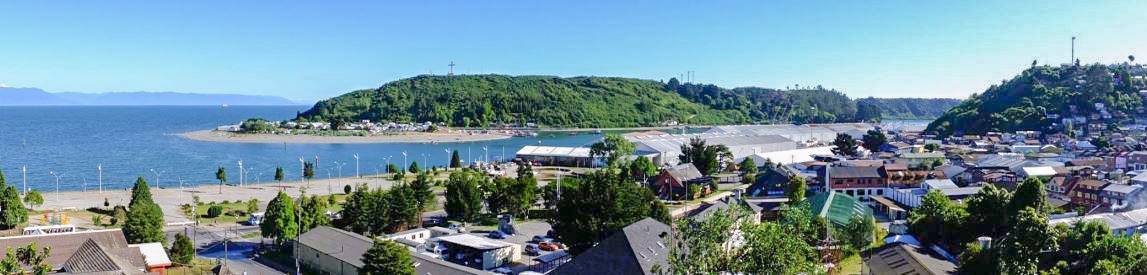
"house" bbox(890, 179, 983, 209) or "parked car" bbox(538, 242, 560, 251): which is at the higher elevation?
"house" bbox(890, 179, 983, 209)

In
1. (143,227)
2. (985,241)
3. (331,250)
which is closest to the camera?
(985,241)

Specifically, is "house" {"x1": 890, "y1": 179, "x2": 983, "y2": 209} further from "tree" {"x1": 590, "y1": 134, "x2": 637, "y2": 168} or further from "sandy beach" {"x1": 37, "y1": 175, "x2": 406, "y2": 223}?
"sandy beach" {"x1": 37, "y1": 175, "x2": 406, "y2": 223}

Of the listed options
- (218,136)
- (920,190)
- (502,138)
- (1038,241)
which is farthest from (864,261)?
(218,136)

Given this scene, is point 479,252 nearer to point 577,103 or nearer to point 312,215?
point 312,215

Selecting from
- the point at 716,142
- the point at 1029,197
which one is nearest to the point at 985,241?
the point at 1029,197

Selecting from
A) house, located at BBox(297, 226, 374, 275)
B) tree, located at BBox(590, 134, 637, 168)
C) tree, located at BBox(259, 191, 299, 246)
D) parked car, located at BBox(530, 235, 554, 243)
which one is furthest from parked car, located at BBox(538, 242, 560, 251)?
tree, located at BBox(590, 134, 637, 168)
